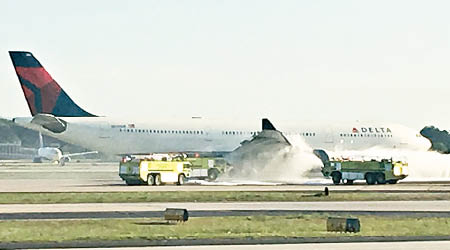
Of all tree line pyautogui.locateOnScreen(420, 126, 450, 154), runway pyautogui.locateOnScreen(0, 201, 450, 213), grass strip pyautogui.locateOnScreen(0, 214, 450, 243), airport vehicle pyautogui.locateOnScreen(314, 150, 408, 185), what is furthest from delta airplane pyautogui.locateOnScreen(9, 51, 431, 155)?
grass strip pyautogui.locateOnScreen(0, 214, 450, 243)

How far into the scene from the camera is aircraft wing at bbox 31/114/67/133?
69.6m

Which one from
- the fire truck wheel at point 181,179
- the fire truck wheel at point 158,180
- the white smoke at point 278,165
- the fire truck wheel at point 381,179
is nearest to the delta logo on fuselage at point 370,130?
the white smoke at point 278,165

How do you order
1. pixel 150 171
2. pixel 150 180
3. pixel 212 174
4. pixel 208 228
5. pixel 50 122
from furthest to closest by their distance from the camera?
1. pixel 50 122
2. pixel 212 174
3. pixel 150 180
4. pixel 150 171
5. pixel 208 228

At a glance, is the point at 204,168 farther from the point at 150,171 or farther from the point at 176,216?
the point at 176,216

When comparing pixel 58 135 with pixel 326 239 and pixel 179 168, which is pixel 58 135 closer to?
pixel 179 168

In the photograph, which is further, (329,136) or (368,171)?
(329,136)

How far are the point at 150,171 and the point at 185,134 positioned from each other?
12.0 m

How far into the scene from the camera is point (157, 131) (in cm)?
7200

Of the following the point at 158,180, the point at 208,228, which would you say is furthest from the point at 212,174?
the point at 208,228

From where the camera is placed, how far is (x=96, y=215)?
34.9 meters

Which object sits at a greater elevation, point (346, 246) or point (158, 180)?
point (158, 180)

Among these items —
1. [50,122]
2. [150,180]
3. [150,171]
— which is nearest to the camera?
[150,171]

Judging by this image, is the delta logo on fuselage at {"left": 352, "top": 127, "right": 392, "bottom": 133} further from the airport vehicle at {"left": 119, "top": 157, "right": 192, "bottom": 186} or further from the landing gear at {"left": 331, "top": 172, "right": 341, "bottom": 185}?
the airport vehicle at {"left": 119, "top": 157, "right": 192, "bottom": 186}

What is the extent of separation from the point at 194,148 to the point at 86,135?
26.5ft
